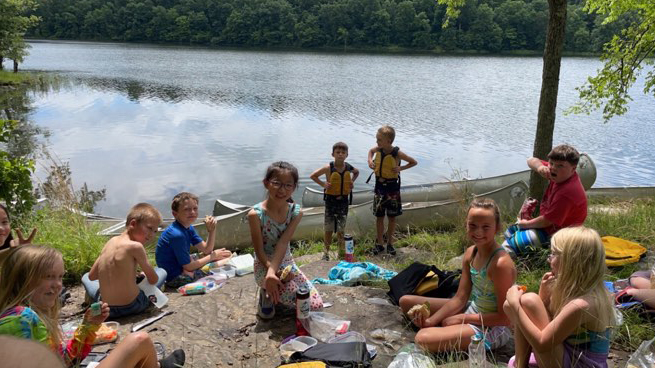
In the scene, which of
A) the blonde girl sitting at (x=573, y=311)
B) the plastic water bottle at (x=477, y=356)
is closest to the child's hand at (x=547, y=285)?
the blonde girl sitting at (x=573, y=311)

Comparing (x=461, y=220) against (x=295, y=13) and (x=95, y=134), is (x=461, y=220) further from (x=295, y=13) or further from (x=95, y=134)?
(x=295, y=13)

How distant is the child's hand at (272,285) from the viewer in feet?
12.5

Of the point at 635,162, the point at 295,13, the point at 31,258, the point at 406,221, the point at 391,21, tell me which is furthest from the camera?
the point at 295,13

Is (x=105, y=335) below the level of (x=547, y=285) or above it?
below

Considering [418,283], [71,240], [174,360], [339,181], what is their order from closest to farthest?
[174,360] < [418,283] < [71,240] < [339,181]

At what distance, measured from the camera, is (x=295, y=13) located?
208 feet

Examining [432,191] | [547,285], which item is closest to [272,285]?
[547,285]

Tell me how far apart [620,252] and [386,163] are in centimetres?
269

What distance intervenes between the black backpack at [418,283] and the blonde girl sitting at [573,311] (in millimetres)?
1284

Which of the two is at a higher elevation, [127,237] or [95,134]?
[127,237]

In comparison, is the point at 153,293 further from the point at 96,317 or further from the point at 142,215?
the point at 96,317

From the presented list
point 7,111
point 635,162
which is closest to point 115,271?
point 635,162

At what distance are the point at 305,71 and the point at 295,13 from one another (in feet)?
104

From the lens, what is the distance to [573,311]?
8.80ft
